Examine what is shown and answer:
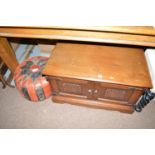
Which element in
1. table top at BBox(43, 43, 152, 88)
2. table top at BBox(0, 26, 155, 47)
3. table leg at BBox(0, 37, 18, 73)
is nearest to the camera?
table top at BBox(0, 26, 155, 47)

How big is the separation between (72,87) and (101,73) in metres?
0.28

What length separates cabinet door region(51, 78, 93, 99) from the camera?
1.01m

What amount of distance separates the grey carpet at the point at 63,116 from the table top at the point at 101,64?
1.60 ft

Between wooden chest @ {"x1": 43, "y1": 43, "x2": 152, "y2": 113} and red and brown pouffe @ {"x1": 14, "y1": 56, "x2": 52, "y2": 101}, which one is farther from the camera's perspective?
red and brown pouffe @ {"x1": 14, "y1": 56, "x2": 52, "y2": 101}

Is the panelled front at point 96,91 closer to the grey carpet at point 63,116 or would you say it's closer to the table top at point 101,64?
the table top at point 101,64

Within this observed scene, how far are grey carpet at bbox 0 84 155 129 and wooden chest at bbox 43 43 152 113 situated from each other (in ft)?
0.43

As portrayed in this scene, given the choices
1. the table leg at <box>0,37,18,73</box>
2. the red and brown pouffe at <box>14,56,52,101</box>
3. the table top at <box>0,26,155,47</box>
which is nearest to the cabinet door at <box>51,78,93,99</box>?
the red and brown pouffe at <box>14,56,52,101</box>

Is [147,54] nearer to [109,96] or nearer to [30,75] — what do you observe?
[109,96]

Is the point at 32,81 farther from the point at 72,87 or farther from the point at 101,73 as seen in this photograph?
the point at 101,73

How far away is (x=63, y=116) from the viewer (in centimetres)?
128

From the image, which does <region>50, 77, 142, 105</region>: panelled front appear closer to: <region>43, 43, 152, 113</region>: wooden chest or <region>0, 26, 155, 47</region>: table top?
<region>43, 43, 152, 113</region>: wooden chest
